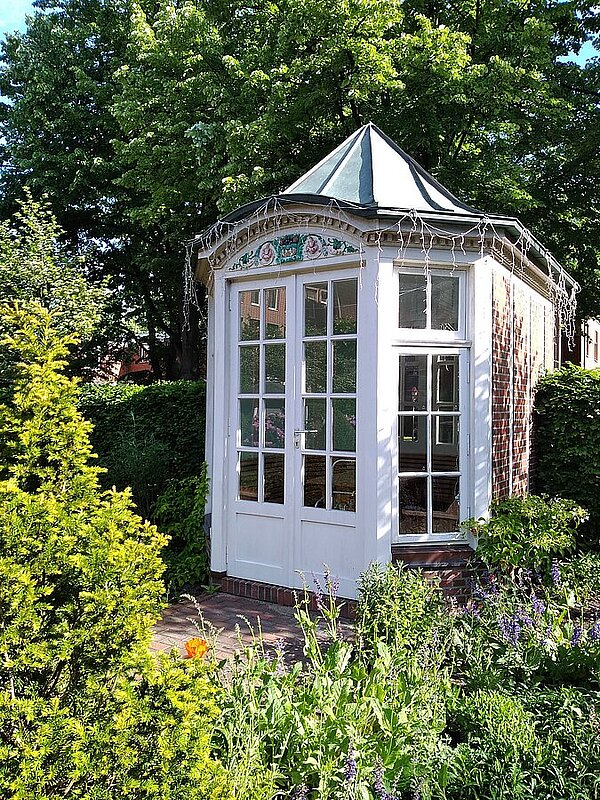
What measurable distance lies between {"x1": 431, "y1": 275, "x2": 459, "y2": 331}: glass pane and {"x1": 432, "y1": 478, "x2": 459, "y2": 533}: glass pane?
123cm

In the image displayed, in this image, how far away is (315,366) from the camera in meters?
5.75

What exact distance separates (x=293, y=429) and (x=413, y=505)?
114 cm

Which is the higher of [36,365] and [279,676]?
[36,365]

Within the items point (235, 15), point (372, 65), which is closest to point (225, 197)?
point (372, 65)

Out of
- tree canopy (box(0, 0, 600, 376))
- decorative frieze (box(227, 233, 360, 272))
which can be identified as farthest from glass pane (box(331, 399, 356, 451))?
tree canopy (box(0, 0, 600, 376))

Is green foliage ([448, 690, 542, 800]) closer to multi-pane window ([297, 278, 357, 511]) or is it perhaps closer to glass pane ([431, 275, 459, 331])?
multi-pane window ([297, 278, 357, 511])

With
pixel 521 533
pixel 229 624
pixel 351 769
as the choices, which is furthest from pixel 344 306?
pixel 351 769

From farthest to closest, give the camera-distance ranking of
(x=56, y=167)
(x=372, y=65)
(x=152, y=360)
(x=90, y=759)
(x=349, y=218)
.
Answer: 1. (x=152, y=360)
2. (x=56, y=167)
3. (x=372, y=65)
4. (x=349, y=218)
5. (x=90, y=759)

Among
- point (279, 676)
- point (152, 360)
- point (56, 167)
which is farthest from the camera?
point (152, 360)

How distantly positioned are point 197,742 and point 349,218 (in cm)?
412

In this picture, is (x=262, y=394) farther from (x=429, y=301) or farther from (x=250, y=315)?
(x=429, y=301)

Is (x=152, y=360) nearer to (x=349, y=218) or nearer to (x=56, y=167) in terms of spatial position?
(x=56, y=167)

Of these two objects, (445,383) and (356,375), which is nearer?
(356,375)

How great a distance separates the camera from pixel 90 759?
1983 mm
